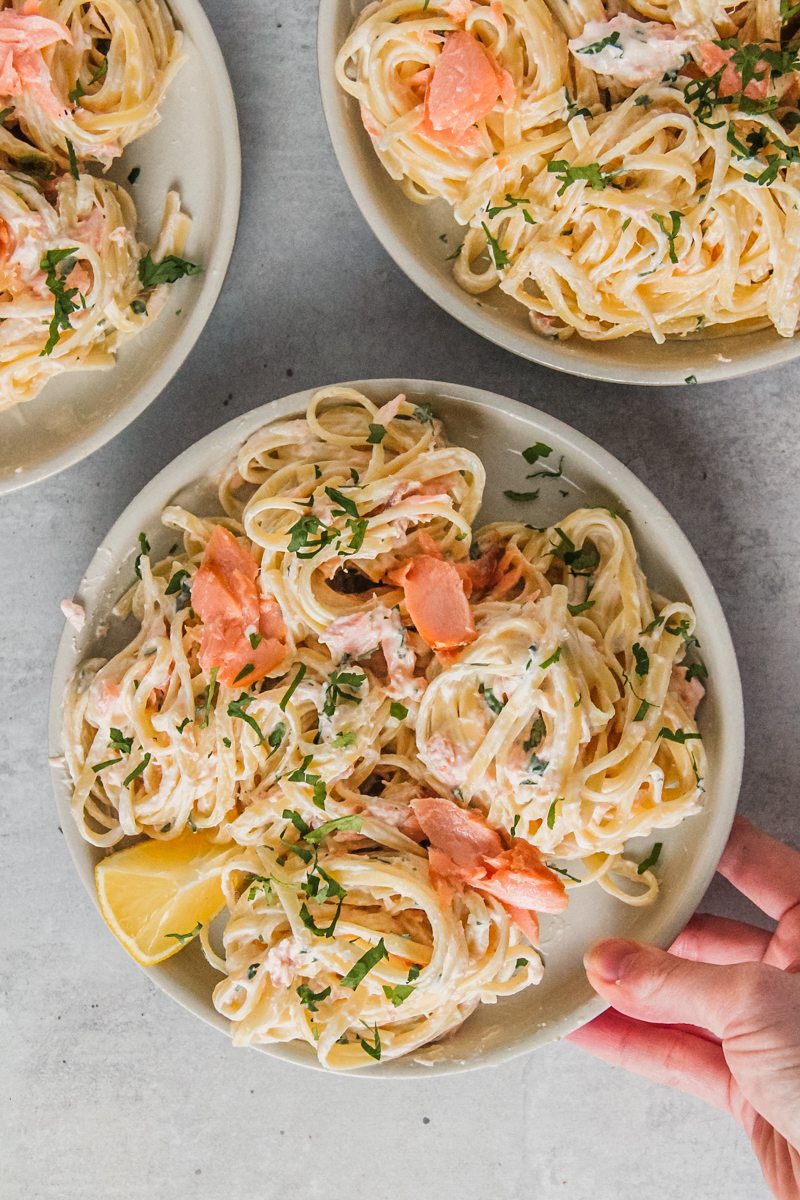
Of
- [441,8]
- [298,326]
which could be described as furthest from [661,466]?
[441,8]

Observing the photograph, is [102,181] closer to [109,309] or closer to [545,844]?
[109,309]

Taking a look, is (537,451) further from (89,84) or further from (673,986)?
(89,84)

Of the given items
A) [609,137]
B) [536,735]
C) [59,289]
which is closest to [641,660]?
[536,735]

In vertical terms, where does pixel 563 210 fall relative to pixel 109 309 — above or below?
above

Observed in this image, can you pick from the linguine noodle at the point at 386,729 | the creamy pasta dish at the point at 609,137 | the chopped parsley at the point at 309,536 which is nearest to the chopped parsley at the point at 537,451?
the linguine noodle at the point at 386,729

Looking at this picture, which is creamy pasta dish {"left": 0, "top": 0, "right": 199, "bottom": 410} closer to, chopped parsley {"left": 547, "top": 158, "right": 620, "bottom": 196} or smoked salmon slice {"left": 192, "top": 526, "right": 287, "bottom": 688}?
smoked salmon slice {"left": 192, "top": 526, "right": 287, "bottom": 688}
